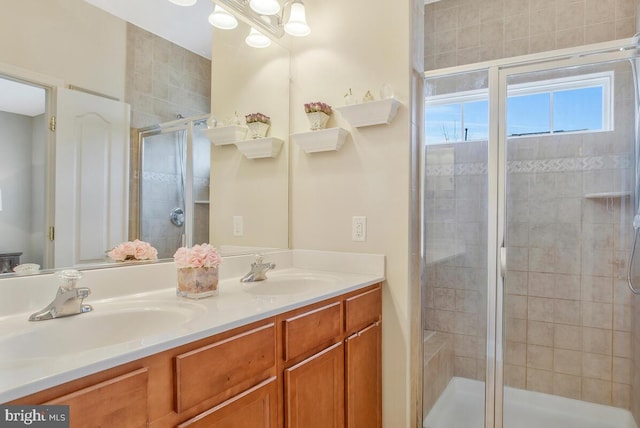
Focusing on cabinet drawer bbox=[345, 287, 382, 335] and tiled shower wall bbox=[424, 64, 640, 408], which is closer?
cabinet drawer bbox=[345, 287, 382, 335]

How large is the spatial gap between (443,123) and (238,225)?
4.23 ft

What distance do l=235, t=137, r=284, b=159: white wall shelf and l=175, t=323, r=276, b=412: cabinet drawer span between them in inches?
43.5

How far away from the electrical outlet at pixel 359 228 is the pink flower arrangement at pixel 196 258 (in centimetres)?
78

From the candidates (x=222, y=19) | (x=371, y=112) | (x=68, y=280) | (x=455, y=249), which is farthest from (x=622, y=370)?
(x=222, y=19)

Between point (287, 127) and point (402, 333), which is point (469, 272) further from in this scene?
point (287, 127)

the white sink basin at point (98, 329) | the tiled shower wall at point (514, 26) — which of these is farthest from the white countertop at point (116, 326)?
the tiled shower wall at point (514, 26)

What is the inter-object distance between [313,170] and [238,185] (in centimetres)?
41

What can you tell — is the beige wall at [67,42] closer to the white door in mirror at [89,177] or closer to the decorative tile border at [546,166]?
the white door in mirror at [89,177]

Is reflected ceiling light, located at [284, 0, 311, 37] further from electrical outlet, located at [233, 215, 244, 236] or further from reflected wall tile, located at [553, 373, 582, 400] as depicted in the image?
reflected wall tile, located at [553, 373, 582, 400]

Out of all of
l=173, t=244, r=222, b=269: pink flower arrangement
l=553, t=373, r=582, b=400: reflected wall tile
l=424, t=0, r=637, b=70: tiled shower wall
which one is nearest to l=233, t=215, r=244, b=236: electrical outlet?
l=173, t=244, r=222, b=269: pink flower arrangement

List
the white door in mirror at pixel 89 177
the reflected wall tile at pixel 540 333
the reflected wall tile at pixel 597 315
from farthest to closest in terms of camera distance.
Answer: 1. the reflected wall tile at pixel 540 333
2. the reflected wall tile at pixel 597 315
3. the white door in mirror at pixel 89 177

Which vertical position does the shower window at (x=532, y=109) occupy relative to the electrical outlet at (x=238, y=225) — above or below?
above

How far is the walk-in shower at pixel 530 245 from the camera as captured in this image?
6.53 ft

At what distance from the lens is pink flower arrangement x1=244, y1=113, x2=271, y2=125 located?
Result: 6.70 feet
